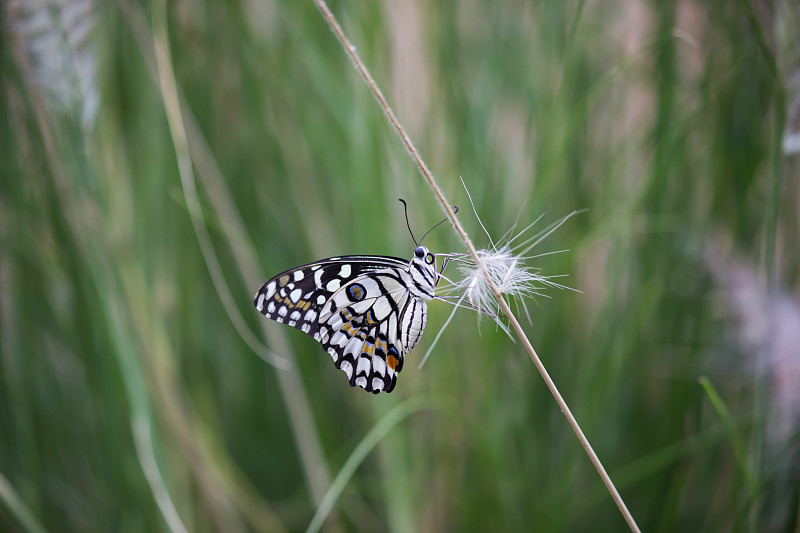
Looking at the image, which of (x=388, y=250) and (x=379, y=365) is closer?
(x=379, y=365)

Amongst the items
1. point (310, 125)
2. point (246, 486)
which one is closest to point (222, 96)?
point (310, 125)

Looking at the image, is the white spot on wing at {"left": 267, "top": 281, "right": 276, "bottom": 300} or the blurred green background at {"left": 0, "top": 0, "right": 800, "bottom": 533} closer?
the white spot on wing at {"left": 267, "top": 281, "right": 276, "bottom": 300}

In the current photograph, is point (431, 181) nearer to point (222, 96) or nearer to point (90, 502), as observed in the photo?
point (222, 96)

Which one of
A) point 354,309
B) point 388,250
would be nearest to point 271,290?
point 354,309

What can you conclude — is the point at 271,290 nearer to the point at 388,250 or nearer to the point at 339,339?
the point at 339,339

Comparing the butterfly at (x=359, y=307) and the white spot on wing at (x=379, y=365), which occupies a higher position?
the butterfly at (x=359, y=307)

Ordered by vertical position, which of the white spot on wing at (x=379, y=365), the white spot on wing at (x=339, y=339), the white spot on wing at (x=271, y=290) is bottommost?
the white spot on wing at (x=379, y=365)
